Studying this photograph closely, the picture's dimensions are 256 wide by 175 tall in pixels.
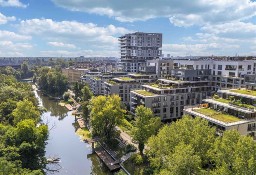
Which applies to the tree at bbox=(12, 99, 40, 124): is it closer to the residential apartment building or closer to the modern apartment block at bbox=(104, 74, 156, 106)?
the modern apartment block at bbox=(104, 74, 156, 106)

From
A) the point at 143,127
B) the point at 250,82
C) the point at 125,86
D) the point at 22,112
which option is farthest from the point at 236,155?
the point at 125,86

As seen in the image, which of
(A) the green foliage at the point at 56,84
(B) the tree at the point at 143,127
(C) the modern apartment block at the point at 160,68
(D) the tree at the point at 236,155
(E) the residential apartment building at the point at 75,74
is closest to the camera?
(D) the tree at the point at 236,155

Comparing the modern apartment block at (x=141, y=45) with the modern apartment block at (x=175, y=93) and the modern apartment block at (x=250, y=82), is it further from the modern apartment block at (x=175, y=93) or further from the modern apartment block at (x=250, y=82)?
the modern apartment block at (x=250, y=82)

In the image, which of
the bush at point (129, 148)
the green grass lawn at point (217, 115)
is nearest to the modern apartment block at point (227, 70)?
the green grass lawn at point (217, 115)

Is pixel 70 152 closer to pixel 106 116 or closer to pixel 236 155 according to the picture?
pixel 106 116

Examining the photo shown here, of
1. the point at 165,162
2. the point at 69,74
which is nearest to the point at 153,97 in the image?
the point at 165,162

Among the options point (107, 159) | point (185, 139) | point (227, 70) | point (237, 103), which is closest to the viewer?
point (185, 139)

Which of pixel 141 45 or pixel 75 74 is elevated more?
pixel 141 45
